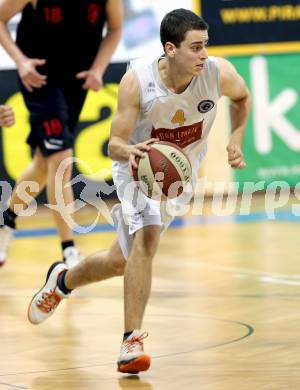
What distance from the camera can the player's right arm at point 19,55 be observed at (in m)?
8.42

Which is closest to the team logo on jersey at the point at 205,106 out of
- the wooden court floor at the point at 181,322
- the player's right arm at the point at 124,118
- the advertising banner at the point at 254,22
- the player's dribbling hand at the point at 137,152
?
the player's right arm at the point at 124,118

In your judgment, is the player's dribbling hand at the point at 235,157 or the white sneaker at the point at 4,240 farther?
the white sneaker at the point at 4,240

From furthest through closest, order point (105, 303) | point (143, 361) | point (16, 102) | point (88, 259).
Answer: point (16, 102)
point (105, 303)
point (88, 259)
point (143, 361)

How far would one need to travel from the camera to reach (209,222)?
11977 mm

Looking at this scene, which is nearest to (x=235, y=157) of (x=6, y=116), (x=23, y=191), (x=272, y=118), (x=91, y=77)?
(x=6, y=116)

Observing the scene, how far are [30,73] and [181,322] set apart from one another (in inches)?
98.5

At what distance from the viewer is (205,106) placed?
20.5ft

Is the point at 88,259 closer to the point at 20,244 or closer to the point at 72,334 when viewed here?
the point at 72,334

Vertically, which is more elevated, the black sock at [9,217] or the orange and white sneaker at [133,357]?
the orange and white sneaker at [133,357]

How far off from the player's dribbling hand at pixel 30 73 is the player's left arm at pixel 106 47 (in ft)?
1.33

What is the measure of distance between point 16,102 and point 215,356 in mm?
7526

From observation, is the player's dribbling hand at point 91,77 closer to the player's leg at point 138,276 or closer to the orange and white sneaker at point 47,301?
the orange and white sneaker at point 47,301

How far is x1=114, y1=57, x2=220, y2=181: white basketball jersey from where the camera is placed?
608 centimetres

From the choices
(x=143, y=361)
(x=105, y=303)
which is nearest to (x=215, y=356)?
(x=143, y=361)
